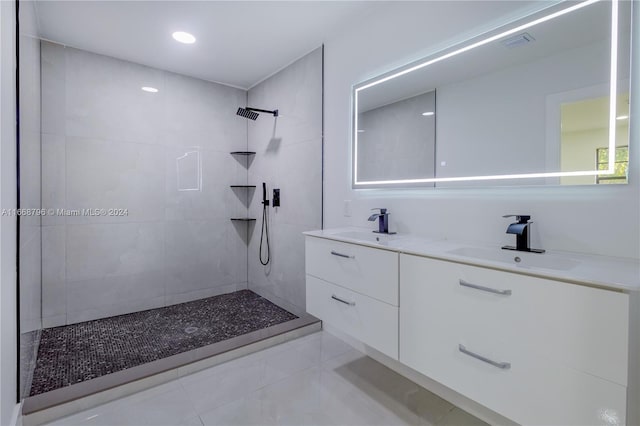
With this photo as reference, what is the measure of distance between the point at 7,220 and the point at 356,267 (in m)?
1.55

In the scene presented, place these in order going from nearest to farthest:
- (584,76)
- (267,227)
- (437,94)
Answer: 1. (584,76)
2. (437,94)
3. (267,227)

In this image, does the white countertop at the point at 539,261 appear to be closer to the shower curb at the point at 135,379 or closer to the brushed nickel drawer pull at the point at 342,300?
the brushed nickel drawer pull at the point at 342,300

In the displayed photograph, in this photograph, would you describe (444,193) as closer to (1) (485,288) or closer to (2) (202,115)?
(1) (485,288)

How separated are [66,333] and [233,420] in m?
1.87

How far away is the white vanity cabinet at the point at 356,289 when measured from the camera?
5.05ft

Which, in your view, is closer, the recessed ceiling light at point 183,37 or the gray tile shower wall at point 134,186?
the recessed ceiling light at point 183,37

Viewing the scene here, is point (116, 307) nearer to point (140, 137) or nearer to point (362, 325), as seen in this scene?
point (140, 137)

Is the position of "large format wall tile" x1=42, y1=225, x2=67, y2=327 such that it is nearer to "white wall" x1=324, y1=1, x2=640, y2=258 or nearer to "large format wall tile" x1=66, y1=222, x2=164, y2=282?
"large format wall tile" x1=66, y1=222, x2=164, y2=282

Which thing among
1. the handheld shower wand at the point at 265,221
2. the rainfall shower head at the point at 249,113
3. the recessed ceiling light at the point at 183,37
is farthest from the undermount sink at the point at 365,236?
the recessed ceiling light at the point at 183,37

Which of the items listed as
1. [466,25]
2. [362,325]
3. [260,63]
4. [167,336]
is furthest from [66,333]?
[466,25]

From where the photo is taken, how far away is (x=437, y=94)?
1837 millimetres

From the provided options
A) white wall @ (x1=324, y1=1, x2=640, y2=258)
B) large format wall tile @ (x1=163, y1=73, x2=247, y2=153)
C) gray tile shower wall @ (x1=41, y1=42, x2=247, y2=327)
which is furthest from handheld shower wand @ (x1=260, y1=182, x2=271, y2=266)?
white wall @ (x1=324, y1=1, x2=640, y2=258)

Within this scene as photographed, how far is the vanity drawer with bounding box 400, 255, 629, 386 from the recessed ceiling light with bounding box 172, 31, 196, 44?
2.38 metres

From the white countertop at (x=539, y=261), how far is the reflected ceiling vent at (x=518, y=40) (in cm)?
97
